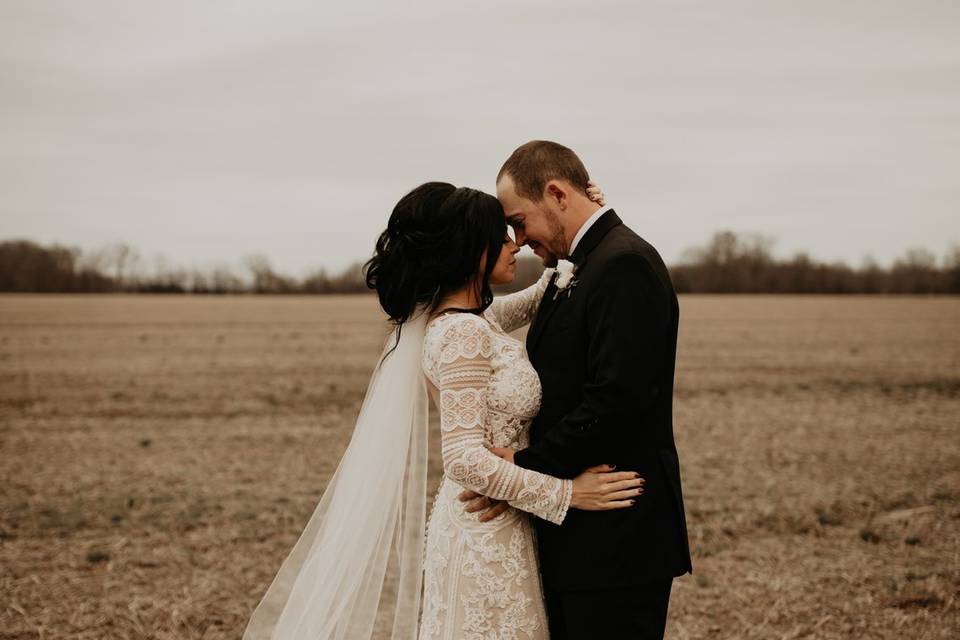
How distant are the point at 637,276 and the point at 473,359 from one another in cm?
70

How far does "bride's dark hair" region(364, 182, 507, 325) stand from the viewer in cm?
327

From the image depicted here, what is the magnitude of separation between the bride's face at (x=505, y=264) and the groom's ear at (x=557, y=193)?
252 mm

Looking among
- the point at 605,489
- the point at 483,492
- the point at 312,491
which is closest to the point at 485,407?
the point at 483,492

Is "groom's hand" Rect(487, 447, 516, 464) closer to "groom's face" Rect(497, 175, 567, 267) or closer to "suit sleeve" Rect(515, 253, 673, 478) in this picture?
"suit sleeve" Rect(515, 253, 673, 478)

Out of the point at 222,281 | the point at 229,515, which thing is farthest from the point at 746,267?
the point at 229,515

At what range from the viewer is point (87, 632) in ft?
19.1

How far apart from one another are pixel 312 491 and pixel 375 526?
6201 mm

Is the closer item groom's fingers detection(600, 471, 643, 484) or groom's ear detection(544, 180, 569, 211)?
→ groom's fingers detection(600, 471, 643, 484)

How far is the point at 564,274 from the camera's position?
11.9ft

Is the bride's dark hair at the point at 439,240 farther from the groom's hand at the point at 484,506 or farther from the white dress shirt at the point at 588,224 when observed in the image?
the groom's hand at the point at 484,506

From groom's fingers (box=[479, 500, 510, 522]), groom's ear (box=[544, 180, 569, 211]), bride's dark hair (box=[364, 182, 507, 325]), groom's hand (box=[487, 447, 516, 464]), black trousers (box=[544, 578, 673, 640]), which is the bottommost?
black trousers (box=[544, 578, 673, 640])

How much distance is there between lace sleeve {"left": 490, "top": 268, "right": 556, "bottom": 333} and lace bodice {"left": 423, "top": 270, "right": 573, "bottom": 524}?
3.03 feet

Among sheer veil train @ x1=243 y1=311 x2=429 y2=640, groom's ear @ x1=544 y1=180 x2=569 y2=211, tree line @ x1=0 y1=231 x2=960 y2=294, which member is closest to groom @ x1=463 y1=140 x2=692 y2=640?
groom's ear @ x1=544 y1=180 x2=569 y2=211

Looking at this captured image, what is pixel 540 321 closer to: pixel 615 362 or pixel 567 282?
pixel 567 282
